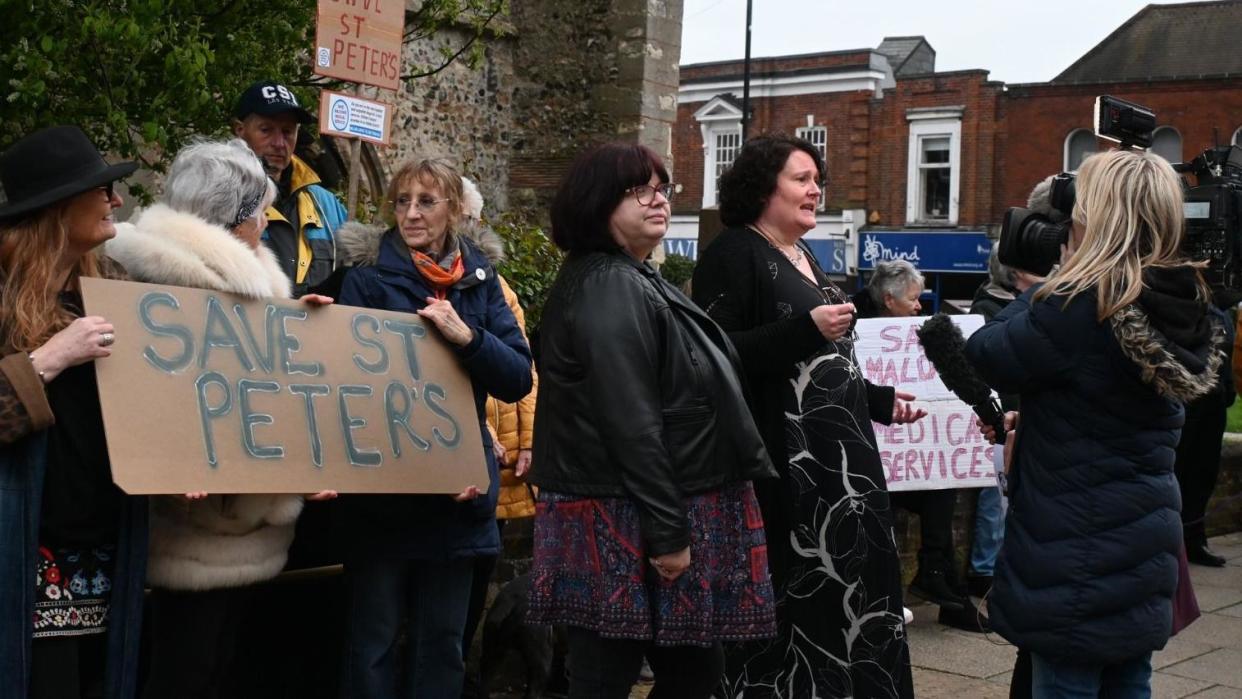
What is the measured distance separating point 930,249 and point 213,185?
37.9 metres

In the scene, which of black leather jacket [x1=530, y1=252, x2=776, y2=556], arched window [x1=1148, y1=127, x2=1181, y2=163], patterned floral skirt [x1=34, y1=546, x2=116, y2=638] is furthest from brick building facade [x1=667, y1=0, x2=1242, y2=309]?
patterned floral skirt [x1=34, y1=546, x2=116, y2=638]

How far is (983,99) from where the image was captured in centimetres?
4103

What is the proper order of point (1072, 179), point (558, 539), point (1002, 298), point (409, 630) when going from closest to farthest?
1. point (558, 539)
2. point (1072, 179)
3. point (409, 630)
4. point (1002, 298)

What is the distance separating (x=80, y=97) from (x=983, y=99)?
3761 centimetres

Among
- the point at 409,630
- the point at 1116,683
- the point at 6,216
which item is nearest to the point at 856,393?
the point at 1116,683

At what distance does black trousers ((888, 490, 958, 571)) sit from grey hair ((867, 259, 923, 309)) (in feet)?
3.43

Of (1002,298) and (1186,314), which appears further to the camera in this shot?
(1002,298)

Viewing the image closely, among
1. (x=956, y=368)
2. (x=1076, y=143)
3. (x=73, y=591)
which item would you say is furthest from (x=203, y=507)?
(x=1076, y=143)

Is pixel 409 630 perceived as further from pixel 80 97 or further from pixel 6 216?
pixel 80 97

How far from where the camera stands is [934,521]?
24.5ft

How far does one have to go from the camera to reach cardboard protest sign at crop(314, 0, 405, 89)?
6516mm

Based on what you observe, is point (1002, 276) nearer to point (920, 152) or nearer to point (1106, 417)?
point (1106, 417)

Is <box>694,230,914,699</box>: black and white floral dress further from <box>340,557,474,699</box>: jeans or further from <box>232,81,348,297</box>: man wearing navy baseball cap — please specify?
<box>232,81,348,297</box>: man wearing navy baseball cap

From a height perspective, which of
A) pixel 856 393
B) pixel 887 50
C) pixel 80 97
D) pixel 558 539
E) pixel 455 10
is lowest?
pixel 558 539
